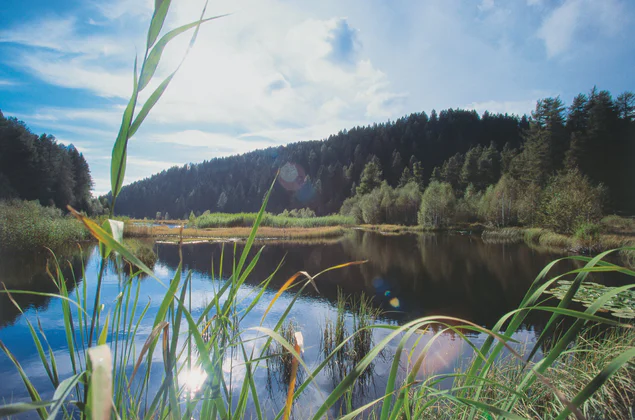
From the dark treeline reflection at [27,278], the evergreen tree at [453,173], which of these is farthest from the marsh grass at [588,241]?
the evergreen tree at [453,173]

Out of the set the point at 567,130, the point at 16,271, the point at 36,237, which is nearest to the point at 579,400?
the point at 16,271

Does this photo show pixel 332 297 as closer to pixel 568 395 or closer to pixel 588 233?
pixel 568 395

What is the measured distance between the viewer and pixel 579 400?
478 mm

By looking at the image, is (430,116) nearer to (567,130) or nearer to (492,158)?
(492,158)

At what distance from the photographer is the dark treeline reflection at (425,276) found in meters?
8.35

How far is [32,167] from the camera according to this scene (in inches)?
1070

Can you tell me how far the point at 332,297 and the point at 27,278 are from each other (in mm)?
8787

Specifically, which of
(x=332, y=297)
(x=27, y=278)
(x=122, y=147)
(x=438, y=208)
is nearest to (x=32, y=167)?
(x=27, y=278)

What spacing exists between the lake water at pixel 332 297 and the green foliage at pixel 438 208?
74.9 feet

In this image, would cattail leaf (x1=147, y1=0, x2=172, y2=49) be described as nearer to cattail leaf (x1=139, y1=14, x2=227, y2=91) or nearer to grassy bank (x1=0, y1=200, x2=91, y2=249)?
cattail leaf (x1=139, y1=14, x2=227, y2=91)

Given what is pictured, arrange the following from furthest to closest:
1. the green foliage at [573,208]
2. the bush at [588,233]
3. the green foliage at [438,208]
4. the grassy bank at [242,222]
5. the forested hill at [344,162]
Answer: the forested hill at [344,162], the green foliage at [438,208], the grassy bank at [242,222], the green foliage at [573,208], the bush at [588,233]

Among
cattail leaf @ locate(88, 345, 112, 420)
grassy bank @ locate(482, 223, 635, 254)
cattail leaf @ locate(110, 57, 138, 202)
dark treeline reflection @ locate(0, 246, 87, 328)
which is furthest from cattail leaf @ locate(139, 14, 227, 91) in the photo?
grassy bank @ locate(482, 223, 635, 254)

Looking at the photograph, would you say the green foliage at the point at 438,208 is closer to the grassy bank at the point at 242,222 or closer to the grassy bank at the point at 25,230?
the grassy bank at the point at 242,222

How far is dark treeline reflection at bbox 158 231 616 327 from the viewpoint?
8352 mm
